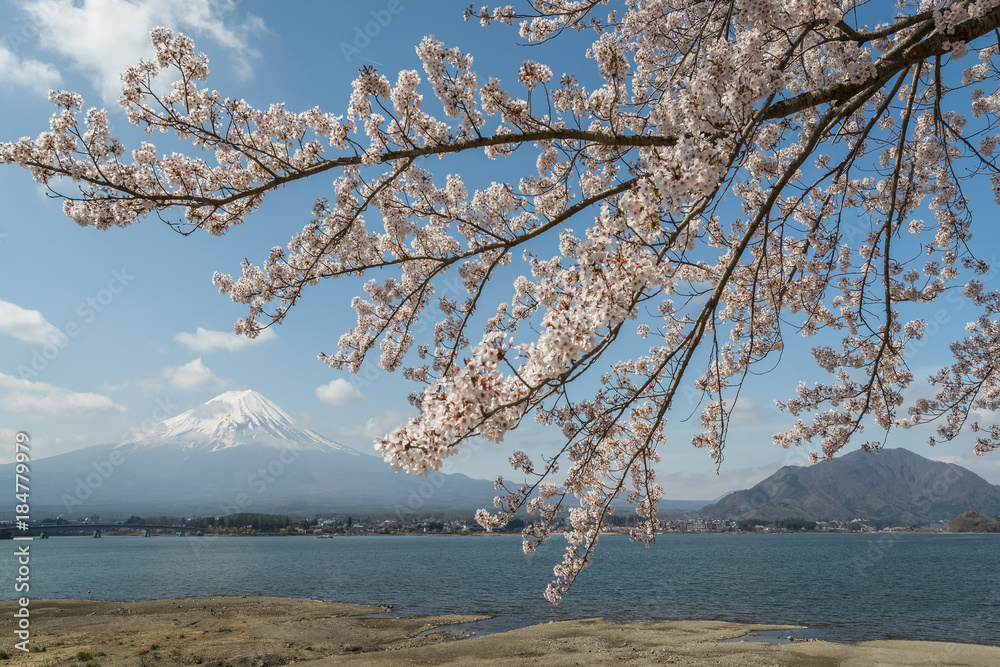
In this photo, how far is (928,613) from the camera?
23016mm

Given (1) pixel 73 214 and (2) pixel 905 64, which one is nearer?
(2) pixel 905 64

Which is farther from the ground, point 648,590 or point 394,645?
point 394,645

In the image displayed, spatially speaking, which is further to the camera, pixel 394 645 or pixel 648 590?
pixel 648 590

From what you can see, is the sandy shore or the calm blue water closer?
the sandy shore

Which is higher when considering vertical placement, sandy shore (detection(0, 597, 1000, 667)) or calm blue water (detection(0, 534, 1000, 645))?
sandy shore (detection(0, 597, 1000, 667))

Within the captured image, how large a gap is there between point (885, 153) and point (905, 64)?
16.2ft

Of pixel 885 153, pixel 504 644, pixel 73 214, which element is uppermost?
pixel 885 153

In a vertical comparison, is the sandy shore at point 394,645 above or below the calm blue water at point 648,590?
above

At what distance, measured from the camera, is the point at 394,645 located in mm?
15984

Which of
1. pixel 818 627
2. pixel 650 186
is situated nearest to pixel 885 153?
pixel 650 186

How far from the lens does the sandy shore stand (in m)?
13.0

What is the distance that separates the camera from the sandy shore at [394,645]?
42.7 feet

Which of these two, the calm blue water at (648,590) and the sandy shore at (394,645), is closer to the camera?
the sandy shore at (394,645)

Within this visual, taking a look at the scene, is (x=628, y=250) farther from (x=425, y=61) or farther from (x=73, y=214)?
(x=73, y=214)
